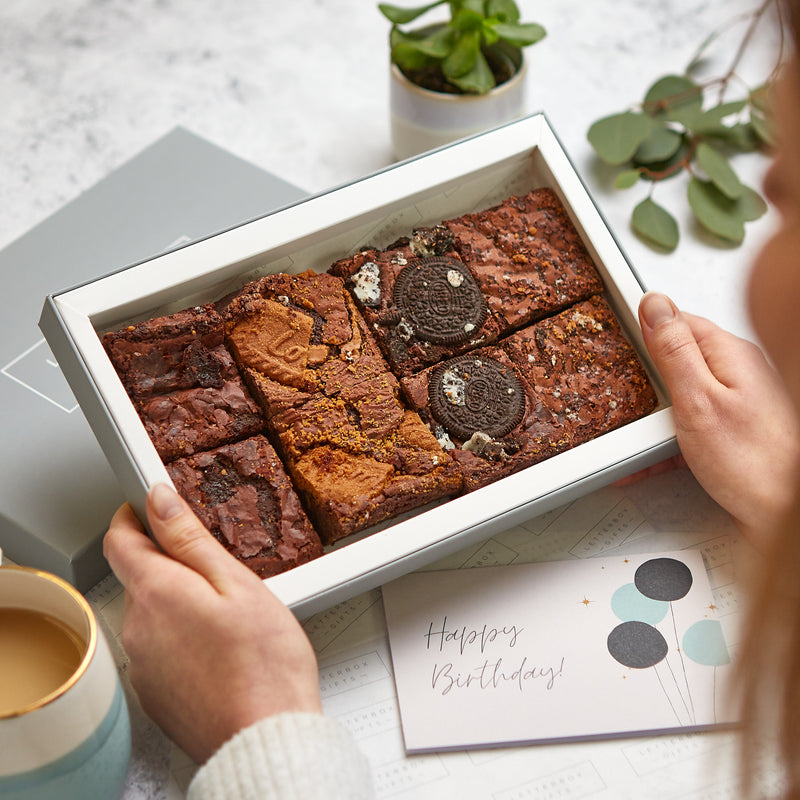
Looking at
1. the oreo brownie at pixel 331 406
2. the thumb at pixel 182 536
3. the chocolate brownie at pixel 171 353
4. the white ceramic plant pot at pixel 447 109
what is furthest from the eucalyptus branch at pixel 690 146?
the thumb at pixel 182 536

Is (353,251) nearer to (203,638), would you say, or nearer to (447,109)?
(447,109)

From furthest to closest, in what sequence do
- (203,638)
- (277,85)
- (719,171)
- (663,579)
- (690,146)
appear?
(277,85) → (690,146) → (719,171) → (663,579) → (203,638)

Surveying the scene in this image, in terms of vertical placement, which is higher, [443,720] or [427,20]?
[427,20]

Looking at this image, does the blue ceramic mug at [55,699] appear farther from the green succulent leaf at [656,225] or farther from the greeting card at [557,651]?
the green succulent leaf at [656,225]

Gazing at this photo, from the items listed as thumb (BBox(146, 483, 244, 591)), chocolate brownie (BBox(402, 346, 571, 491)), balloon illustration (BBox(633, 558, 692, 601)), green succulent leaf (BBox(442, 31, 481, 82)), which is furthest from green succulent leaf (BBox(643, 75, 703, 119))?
thumb (BBox(146, 483, 244, 591))

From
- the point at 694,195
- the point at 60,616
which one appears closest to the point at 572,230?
the point at 694,195

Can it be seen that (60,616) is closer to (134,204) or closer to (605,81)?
(134,204)

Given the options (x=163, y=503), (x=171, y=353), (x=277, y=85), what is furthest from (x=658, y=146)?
(x=163, y=503)
